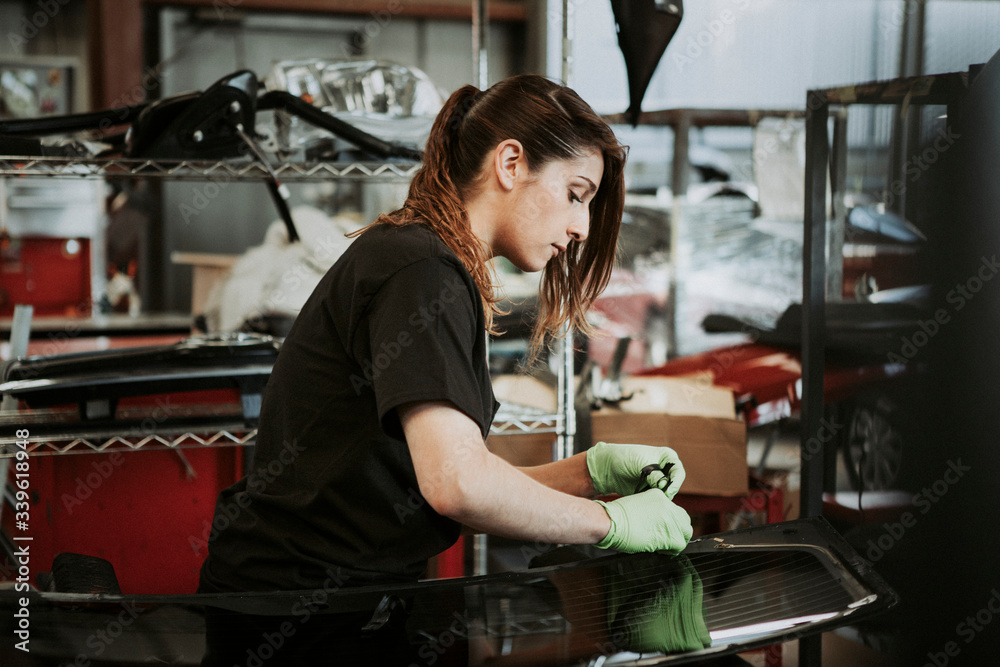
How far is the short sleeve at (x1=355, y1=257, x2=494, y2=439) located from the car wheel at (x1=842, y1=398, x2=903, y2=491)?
38.4 inches

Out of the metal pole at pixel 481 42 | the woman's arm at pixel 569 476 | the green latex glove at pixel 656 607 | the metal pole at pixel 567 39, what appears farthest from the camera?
the metal pole at pixel 481 42

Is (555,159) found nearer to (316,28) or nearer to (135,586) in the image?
(135,586)

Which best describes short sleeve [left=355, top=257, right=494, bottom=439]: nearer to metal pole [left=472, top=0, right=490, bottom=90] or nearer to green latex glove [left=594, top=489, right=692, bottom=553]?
green latex glove [left=594, top=489, right=692, bottom=553]

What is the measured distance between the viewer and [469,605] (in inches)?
41.8

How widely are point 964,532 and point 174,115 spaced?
1623mm

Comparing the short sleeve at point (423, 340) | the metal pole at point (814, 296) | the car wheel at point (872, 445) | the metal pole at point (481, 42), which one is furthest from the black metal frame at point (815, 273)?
the metal pole at point (481, 42)

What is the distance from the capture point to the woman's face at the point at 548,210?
116cm

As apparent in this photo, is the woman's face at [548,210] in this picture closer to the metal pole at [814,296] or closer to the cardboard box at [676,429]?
the metal pole at [814,296]

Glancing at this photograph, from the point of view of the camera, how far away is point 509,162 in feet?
3.75

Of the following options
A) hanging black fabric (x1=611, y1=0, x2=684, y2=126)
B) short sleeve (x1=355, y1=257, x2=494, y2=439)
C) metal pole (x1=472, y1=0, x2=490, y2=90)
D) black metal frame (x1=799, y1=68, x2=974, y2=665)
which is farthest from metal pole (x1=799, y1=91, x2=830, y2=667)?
metal pole (x1=472, y1=0, x2=490, y2=90)

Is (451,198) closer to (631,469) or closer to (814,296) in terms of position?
(631,469)

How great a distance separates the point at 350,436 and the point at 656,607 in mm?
450

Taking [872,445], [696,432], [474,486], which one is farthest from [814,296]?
[474,486]

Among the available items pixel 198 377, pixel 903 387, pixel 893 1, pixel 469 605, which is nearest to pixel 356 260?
pixel 469 605
